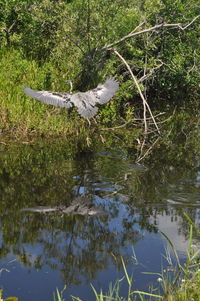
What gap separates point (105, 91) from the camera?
27.4 feet

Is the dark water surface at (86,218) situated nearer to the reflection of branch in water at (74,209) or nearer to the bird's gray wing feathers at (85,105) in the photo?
the reflection of branch in water at (74,209)

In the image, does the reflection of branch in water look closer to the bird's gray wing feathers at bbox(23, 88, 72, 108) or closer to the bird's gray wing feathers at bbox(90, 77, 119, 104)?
Answer: the bird's gray wing feathers at bbox(23, 88, 72, 108)

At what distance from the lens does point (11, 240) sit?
4758 mm

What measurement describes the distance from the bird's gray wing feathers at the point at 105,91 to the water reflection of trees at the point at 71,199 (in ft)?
2.78

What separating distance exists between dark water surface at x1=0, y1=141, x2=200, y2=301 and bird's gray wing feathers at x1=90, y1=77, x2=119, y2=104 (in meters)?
0.86

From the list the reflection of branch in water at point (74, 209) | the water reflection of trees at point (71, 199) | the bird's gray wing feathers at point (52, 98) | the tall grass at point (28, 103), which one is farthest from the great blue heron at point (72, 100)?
the reflection of branch in water at point (74, 209)

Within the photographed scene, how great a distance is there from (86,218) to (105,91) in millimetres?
3409

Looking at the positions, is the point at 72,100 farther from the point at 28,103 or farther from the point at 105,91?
the point at 28,103

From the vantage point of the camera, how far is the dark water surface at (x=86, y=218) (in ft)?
13.6

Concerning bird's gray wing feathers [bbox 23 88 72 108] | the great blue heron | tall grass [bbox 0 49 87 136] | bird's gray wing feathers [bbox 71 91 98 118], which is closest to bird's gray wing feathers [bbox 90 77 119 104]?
the great blue heron

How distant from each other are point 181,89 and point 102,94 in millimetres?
4886

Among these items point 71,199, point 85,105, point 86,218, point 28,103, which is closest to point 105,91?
point 85,105

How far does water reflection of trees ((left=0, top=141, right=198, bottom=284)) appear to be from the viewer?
14.9ft

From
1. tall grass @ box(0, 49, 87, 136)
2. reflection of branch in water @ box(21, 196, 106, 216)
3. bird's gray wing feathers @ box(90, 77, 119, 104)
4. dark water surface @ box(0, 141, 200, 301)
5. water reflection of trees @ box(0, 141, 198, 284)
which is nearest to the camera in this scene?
dark water surface @ box(0, 141, 200, 301)
